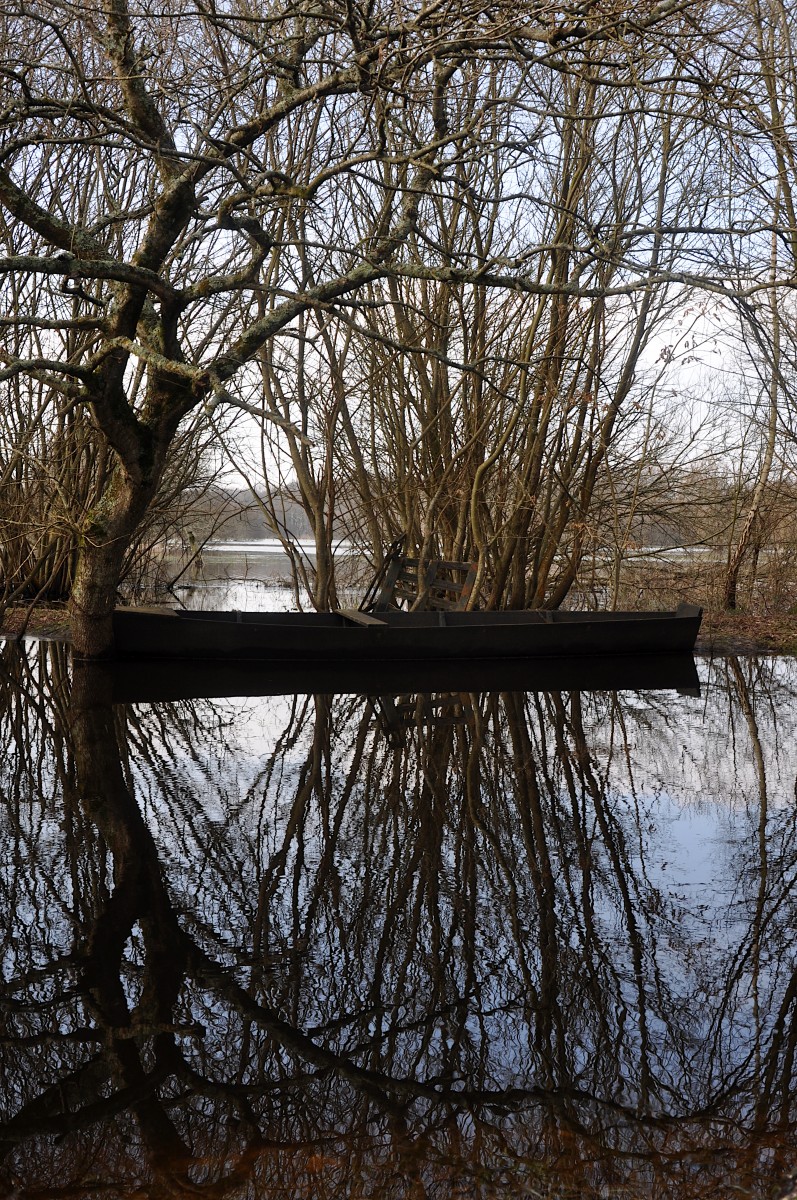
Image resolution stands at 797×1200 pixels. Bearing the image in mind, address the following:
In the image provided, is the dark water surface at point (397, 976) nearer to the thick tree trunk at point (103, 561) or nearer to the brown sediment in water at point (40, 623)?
the thick tree trunk at point (103, 561)

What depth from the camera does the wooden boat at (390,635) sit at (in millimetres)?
10898

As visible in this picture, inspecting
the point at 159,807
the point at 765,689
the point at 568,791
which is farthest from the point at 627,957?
the point at 765,689

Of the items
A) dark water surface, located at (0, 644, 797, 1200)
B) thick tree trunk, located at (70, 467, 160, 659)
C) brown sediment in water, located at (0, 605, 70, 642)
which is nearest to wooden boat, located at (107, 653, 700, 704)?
thick tree trunk, located at (70, 467, 160, 659)

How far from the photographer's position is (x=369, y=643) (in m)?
11.2

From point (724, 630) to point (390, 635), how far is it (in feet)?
19.3

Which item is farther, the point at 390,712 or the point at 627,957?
the point at 390,712

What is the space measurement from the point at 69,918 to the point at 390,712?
4.55 metres

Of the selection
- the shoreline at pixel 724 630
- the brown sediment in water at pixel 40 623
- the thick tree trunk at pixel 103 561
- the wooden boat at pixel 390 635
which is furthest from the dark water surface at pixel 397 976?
the brown sediment in water at pixel 40 623

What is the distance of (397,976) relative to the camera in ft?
10.6

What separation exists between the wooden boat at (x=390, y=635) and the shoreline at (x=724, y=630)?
1.41m

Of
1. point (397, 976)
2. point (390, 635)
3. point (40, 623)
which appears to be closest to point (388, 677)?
point (390, 635)

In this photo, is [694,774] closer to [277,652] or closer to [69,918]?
[69,918]

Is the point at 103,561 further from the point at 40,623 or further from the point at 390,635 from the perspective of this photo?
the point at 40,623

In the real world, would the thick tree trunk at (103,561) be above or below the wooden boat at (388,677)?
above
